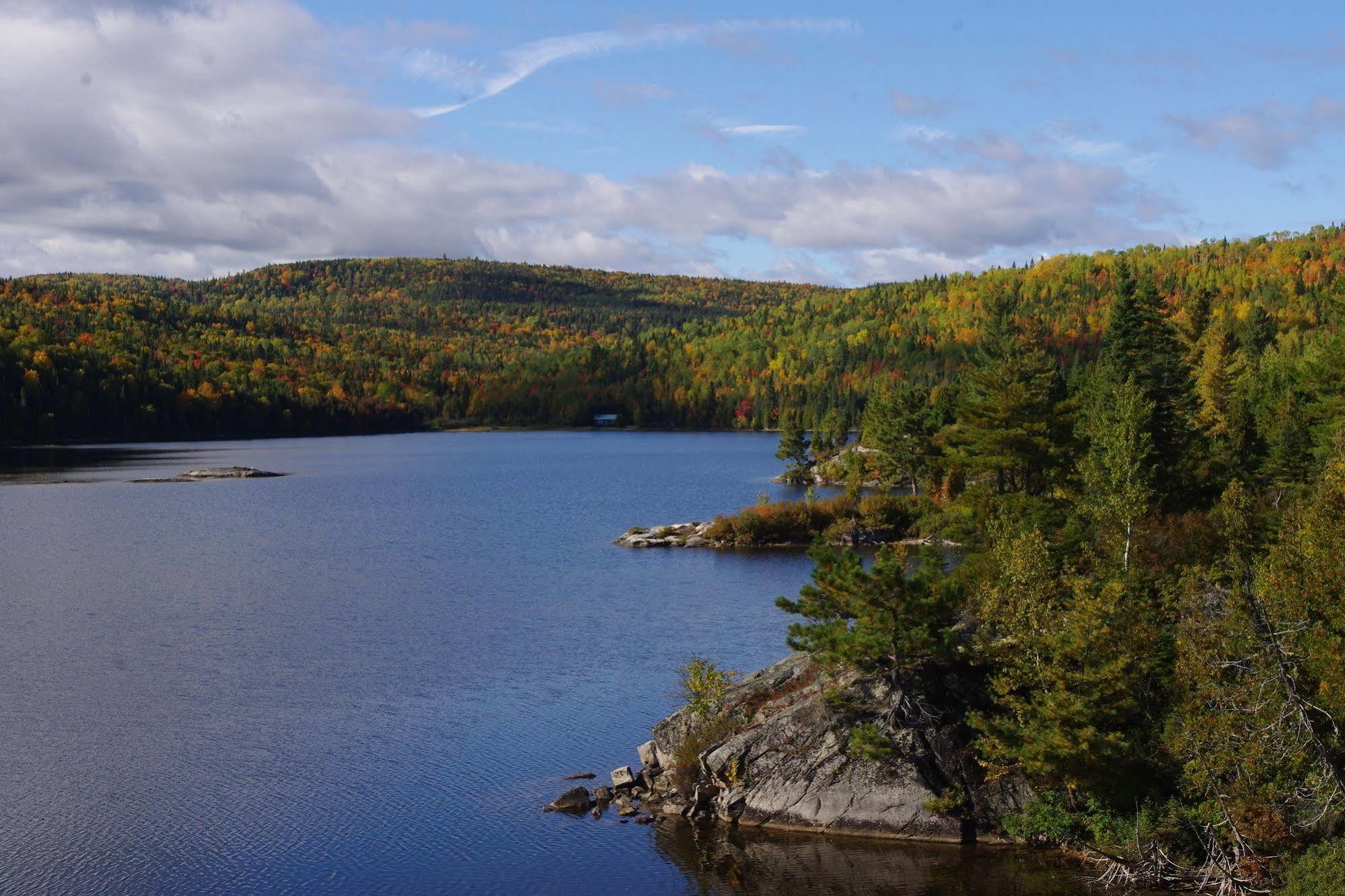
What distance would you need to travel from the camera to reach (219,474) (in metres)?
142

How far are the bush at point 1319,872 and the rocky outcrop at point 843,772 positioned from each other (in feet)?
23.3

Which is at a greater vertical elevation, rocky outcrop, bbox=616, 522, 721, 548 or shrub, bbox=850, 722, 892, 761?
shrub, bbox=850, 722, 892, 761

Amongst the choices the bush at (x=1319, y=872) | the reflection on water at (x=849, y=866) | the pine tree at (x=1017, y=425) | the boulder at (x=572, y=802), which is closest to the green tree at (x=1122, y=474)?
the pine tree at (x=1017, y=425)

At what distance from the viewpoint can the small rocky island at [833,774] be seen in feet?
101

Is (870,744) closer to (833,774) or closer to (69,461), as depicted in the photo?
(833,774)

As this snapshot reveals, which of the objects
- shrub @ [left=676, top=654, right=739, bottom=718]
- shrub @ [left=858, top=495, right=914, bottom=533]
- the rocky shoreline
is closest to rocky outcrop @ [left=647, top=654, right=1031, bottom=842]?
shrub @ [left=676, top=654, right=739, bottom=718]

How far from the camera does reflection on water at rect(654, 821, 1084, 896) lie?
28.1m

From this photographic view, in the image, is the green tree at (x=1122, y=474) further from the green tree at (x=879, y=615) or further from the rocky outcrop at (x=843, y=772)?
the rocky outcrop at (x=843, y=772)

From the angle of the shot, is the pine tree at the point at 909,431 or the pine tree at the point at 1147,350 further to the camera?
the pine tree at the point at 909,431

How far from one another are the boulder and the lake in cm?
67

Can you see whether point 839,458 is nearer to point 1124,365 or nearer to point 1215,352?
point 1215,352

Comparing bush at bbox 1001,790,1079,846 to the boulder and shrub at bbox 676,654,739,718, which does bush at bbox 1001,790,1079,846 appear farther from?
the boulder

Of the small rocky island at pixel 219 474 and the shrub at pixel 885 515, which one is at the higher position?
the shrub at pixel 885 515

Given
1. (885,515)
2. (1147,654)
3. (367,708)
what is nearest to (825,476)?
(885,515)
